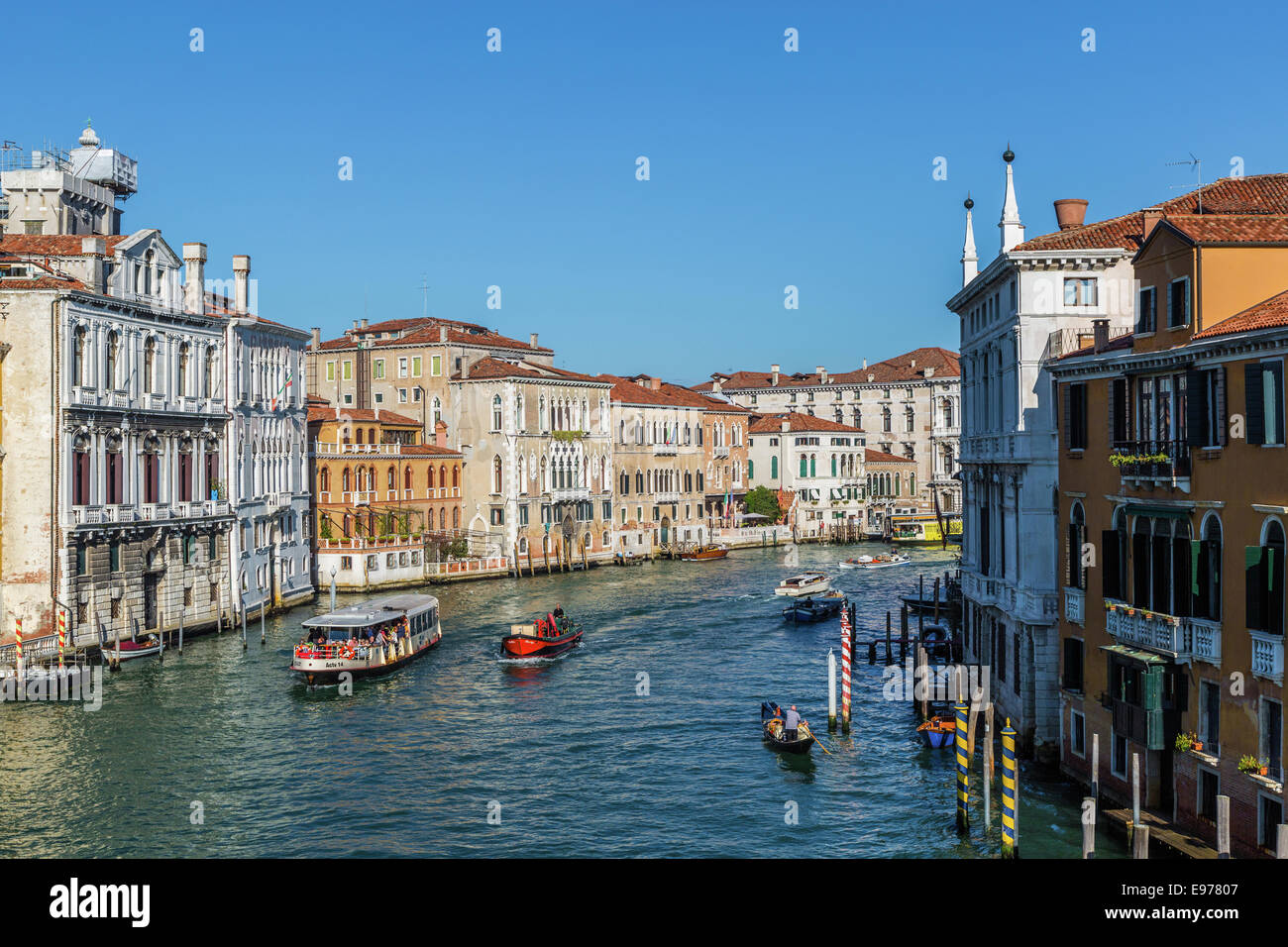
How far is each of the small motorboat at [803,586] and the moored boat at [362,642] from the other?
18558 mm

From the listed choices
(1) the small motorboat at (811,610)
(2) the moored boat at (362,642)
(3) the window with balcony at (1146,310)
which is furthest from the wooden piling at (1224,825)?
(1) the small motorboat at (811,610)

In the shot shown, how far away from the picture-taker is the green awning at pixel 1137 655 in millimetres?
15703

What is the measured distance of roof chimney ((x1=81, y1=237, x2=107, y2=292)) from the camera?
3409 cm

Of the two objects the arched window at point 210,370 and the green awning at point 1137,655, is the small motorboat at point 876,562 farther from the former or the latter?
the green awning at point 1137,655

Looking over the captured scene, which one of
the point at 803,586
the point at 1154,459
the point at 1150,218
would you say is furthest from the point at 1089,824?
the point at 803,586

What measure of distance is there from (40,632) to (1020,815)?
23808 mm

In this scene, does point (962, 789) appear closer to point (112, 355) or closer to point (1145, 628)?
point (1145, 628)

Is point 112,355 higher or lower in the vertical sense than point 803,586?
higher

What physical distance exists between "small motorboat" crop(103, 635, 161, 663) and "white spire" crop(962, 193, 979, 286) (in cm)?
2108

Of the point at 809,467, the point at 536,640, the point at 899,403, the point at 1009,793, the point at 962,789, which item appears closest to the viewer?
the point at 1009,793

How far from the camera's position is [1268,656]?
1352 centimetres

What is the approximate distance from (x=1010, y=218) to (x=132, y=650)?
73.9ft
